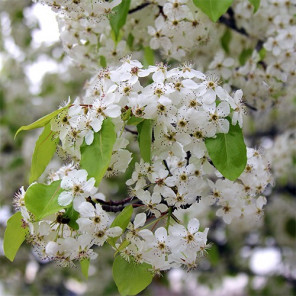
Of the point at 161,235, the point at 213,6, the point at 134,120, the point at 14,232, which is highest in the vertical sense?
the point at 213,6

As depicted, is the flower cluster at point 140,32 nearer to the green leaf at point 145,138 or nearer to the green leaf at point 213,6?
the green leaf at point 213,6

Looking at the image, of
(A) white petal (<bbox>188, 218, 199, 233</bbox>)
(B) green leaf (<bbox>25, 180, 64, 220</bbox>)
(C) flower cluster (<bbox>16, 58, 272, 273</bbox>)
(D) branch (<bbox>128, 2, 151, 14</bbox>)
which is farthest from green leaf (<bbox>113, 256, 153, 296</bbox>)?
(D) branch (<bbox>128, 2, 151, 14</bbox>)

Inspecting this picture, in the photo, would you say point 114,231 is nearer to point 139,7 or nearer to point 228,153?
point 228,153

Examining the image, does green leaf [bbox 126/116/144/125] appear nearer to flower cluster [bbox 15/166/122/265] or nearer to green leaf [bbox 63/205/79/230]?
flower cluster [bbox 15/166/122/265]

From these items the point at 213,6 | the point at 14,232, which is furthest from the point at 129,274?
the point at 213,6

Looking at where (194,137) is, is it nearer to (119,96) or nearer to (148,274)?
(119,96)

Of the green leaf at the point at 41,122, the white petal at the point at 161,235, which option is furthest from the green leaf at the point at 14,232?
the white petal at the point at 161,235

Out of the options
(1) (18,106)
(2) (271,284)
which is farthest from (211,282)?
(1) (18,106)
